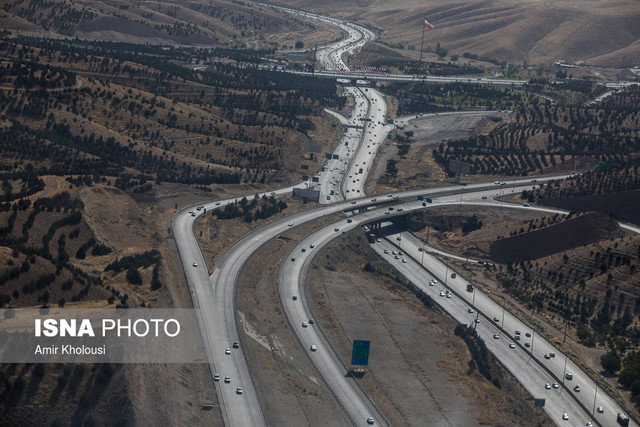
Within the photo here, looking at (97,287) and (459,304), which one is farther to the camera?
(459,304)

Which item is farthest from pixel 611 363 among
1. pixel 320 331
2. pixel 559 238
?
pixel 559 238

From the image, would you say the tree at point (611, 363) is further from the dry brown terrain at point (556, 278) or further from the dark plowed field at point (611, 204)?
the dark plowed field at point (611, 204)

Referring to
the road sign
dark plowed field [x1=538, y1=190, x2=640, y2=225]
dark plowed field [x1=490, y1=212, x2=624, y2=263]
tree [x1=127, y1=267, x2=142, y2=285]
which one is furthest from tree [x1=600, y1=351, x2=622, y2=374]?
tree [x1=127, y1=267, x2=142, y2=285]

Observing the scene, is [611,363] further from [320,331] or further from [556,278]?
[320,331]

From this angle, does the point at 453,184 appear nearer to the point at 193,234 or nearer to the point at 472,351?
the point at 193,234

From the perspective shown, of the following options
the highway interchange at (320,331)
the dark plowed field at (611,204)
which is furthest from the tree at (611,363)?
the dark plowed field at (611,204)

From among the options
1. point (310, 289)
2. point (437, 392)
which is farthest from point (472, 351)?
point (310, 289)

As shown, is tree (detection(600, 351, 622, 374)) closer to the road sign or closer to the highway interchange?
the highway interchange
